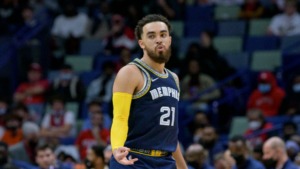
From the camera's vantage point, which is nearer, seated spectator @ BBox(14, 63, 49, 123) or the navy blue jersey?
the navy blue jersey

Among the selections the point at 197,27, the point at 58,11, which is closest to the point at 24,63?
the point at 58,11

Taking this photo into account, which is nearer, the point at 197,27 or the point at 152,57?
the point at 152,57

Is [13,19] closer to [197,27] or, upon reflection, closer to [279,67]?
[197,27]

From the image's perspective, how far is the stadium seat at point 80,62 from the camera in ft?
57.9

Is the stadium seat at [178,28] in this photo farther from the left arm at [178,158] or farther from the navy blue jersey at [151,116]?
the navy blue jersey at [151,116]

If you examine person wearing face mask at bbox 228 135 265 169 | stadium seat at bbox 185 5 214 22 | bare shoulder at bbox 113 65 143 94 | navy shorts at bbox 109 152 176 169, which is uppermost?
stadium seat at bbox 185 5 214 22

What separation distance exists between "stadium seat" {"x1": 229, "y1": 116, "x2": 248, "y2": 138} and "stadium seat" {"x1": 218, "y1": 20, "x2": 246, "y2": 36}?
282cm

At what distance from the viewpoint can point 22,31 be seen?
18.2m

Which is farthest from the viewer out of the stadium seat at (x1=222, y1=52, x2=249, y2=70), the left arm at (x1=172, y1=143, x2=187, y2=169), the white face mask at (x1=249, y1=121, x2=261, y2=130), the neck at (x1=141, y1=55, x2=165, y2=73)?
the stadium seat at (x1=222, y1=52, x2=249, y2=70)

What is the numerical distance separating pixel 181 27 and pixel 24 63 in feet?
10.2

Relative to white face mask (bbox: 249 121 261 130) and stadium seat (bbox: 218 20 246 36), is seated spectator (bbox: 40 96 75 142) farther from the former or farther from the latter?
stadium seat (bbox: 218 20 246 36)

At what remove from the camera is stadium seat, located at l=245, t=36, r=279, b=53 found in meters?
16.5

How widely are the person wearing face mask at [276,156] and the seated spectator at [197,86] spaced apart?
14.7 ft

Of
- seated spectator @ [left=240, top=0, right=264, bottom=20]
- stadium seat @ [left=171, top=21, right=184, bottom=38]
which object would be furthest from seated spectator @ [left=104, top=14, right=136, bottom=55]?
seated spectator @ [left=240, top=0, right=264, bottom=20]
